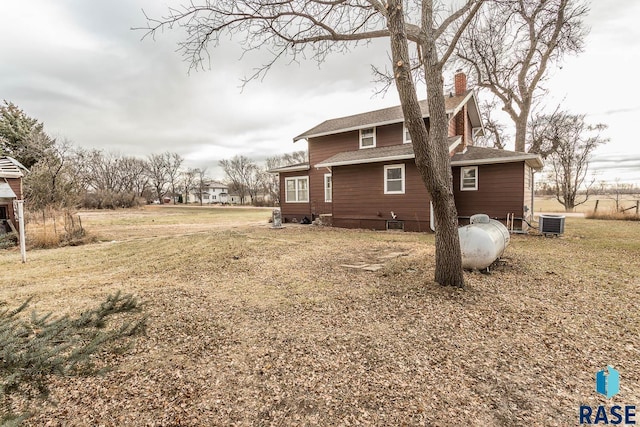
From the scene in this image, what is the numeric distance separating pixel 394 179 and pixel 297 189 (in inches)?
258

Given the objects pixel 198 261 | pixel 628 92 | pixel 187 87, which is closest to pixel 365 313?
pixel 198 261

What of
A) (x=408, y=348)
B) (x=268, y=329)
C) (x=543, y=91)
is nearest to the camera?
(x=408, y=348)

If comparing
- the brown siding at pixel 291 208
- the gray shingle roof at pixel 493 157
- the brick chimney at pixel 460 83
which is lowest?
the brown siding at pixel 291 208

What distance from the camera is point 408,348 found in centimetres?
296

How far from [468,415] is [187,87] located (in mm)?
14153

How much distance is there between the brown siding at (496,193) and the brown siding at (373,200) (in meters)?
1.70

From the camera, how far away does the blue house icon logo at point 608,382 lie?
230 cm

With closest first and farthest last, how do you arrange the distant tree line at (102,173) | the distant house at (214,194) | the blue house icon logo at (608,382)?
the blue house icon logo at (608,382), the distant tree line at (102,173), the distant house at (214,194)

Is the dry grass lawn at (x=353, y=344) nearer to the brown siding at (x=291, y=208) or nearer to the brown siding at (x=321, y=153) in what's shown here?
the brown siding at (x=321, y=153)

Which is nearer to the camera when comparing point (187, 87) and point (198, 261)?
point (198, 261)

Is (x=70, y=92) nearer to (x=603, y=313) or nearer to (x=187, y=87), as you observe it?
(x=187, y=87)

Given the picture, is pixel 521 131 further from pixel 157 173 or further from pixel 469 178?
pixel 157 173

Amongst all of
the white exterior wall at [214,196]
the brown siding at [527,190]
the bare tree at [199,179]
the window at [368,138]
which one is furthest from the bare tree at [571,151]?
the white exterior wall at [214,196]

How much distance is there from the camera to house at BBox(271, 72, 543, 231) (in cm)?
1112
